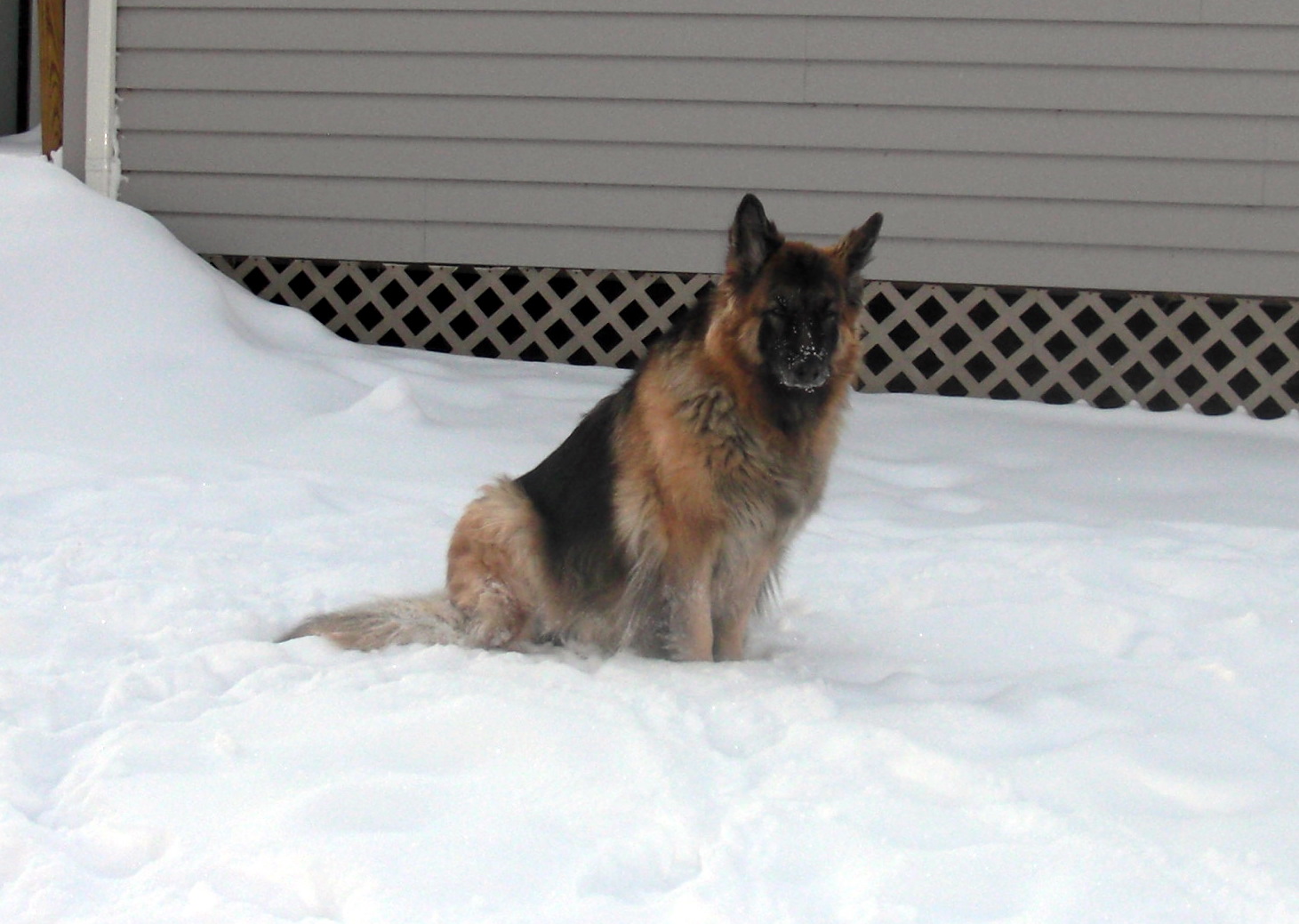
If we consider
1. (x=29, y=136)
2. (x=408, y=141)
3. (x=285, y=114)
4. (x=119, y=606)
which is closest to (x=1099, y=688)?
(x=119, y=606)

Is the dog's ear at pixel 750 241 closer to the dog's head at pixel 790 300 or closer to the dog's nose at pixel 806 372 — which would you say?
the dog's head at pixel 790 300

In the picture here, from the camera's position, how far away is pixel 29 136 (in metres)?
10.4

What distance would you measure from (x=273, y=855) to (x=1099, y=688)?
2.11 meters

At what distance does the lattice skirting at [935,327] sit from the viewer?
22.3ft

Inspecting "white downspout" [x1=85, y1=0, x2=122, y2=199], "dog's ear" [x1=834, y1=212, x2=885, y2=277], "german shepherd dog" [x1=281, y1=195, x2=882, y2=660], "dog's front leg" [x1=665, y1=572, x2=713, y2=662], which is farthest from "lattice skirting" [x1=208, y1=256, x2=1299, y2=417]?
"dog's front leg" [x1=665, y1=572, x2=713, y2=662]

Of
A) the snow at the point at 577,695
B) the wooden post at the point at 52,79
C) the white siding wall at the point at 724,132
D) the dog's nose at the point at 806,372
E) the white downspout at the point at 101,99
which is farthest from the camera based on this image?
the wooden post at the point at 52,79

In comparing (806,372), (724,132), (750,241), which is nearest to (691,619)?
(806,372)

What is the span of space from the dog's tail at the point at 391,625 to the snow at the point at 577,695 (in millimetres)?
70

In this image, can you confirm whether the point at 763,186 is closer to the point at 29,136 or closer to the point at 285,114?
the point at 285,114

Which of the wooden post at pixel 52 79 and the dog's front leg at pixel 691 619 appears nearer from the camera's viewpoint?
the dog's front leg at pixel 691 619

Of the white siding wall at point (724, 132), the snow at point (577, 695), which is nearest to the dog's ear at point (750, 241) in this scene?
the snow at point (577, 695)

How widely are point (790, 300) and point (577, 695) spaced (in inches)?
47.3

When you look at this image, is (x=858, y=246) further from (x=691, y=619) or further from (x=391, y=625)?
(x=391, y=625)

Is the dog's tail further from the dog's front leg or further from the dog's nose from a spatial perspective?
the dog's nose
